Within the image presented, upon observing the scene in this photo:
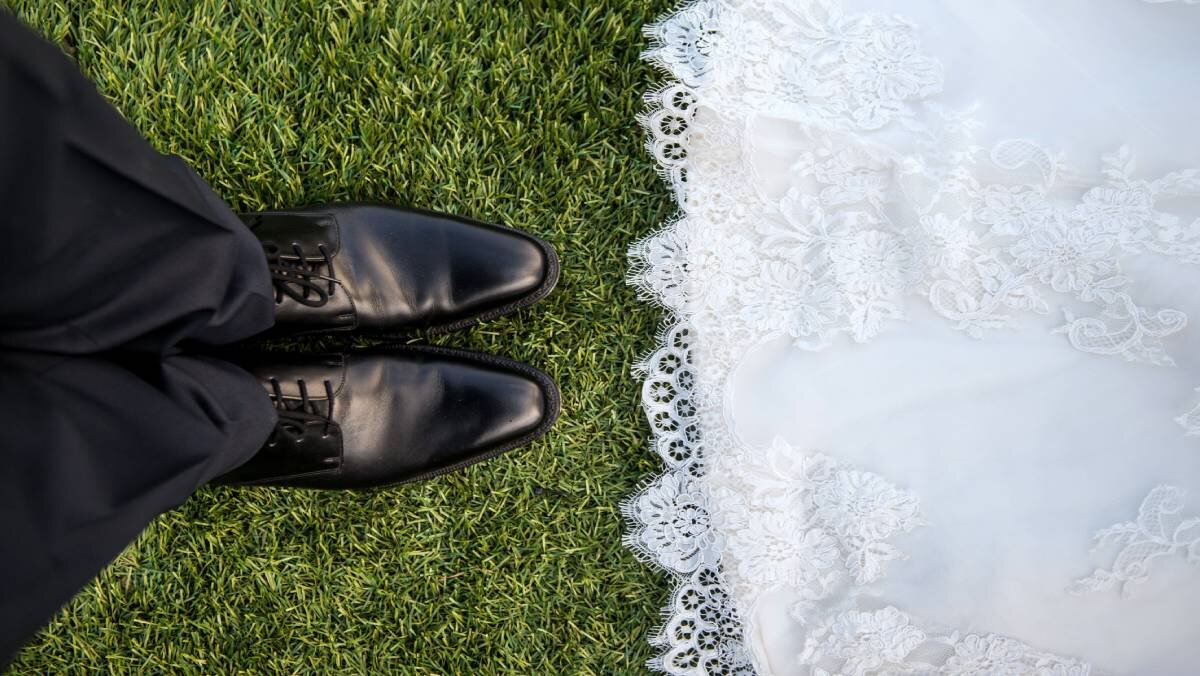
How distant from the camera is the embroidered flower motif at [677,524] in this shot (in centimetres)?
123

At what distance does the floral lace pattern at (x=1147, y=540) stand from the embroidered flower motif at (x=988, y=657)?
0.13 metres

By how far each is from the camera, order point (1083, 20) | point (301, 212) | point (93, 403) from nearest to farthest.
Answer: point (93, 403), point (1083, 20), point (301, 212)

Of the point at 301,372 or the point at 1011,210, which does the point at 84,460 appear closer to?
the point at 301,372

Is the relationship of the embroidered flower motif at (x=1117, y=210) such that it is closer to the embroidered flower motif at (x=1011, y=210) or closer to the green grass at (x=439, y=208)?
the embroidered flower motif at (x=1011, y=210)

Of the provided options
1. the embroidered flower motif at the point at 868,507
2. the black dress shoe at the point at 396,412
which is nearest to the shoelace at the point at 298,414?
the black dress shoe at the point at 396,412

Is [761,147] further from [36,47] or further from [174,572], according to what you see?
[174,572]

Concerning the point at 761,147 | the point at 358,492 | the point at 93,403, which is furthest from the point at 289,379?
the point at 761,147

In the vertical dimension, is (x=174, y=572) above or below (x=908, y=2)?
below

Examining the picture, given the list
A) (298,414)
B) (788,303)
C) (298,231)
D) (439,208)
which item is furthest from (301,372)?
(788,303)

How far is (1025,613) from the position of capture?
3.30ft

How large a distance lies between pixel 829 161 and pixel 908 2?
0.25m

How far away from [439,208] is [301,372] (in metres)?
0.37

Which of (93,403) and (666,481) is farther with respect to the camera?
(666,481)

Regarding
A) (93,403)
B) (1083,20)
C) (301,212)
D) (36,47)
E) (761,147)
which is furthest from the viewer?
(301,212)
